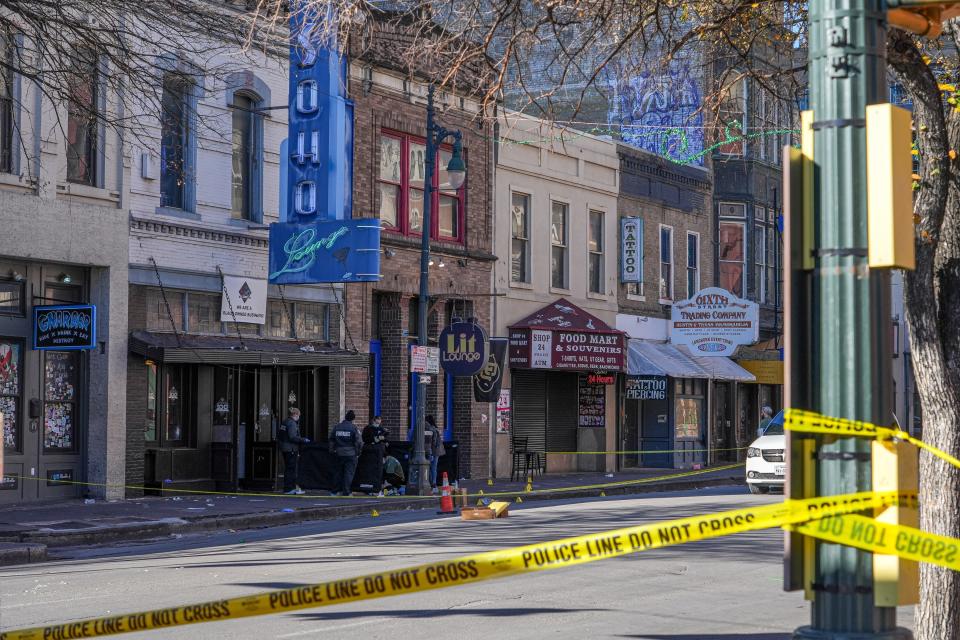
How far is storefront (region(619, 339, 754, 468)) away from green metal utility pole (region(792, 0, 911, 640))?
29245 mm

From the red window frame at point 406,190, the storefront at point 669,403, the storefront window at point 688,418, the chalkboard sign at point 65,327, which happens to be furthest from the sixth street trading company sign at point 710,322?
the chalkboard sign at point 65,327

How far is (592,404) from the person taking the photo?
33406 millimetres

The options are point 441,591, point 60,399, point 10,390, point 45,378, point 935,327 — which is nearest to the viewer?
point 935,327

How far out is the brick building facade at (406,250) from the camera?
87.5 ft

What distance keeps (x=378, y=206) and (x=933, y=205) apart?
2008 cm

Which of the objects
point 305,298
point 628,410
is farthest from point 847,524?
point 628,410

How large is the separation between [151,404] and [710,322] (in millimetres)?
15822

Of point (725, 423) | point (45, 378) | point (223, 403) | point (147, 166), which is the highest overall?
point (147, 166)

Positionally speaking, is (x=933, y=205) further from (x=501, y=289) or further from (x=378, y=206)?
(x=501, y=289)

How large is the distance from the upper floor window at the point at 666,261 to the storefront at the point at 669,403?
4.87 ft

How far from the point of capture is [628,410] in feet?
116

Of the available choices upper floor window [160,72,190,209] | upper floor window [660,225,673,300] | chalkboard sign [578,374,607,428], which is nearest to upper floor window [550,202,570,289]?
chalkboard sign [578,374,607,428]

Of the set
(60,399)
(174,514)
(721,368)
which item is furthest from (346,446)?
(721,368)

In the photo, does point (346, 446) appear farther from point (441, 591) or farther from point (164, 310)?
point (441, 591)
